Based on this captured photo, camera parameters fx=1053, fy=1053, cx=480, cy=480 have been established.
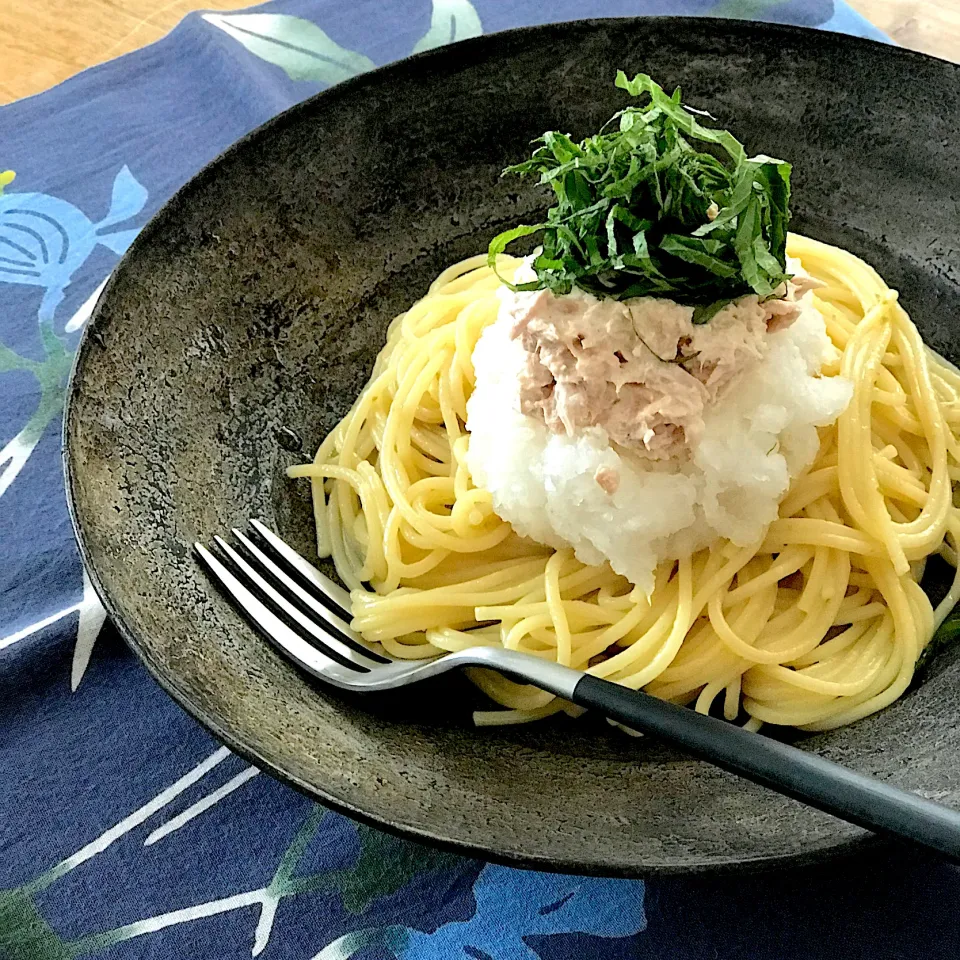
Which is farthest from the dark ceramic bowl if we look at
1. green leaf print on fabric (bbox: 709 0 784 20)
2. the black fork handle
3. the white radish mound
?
green leaf print on fabric (bbox: 709 0 784 20)

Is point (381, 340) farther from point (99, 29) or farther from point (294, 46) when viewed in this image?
point (99, 29)

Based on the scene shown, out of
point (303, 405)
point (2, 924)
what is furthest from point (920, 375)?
point (2, 924)

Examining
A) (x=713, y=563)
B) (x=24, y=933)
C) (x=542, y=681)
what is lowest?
(x=24, y=933)

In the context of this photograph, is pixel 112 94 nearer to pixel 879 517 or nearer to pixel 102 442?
pixel 102 442

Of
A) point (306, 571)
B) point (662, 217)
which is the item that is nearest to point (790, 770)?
point (662, 217)

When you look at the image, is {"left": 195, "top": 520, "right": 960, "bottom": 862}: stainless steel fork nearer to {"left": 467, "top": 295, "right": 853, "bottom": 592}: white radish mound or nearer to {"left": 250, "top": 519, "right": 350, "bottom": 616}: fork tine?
{"left": 250, "top": 519, "right": 350, "bottom": 616}: fork tine

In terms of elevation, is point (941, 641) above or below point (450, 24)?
below

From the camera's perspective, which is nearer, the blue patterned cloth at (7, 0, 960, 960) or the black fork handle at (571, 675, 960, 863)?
the black fork handle at (571, 675, 960, 863)

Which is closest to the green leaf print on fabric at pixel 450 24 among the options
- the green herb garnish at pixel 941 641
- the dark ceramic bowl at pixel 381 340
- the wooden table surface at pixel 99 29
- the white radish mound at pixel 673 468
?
the wooden table surface at pixel 99 29
